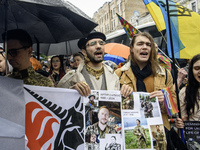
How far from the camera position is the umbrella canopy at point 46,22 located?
6.87 ft

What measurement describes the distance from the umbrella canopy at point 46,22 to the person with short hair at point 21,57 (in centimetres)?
26

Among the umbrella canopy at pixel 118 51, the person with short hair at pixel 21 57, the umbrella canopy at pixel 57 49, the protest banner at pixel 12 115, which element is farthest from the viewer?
the umbrella canopy at pixel 118 51

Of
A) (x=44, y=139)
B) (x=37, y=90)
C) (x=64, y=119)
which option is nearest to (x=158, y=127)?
(x=64, y=119)

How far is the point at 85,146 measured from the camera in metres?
1.78

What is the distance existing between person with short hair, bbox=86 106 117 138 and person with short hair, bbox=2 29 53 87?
2.30 ft

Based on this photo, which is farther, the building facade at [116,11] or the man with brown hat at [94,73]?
the building facade at [116,11]

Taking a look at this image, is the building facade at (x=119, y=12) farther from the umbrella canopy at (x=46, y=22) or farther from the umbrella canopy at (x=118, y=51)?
the umbrella canopy at (x=46, y=22)

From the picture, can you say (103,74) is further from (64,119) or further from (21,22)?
(21,22)

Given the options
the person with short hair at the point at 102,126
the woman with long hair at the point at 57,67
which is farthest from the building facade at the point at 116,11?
the person with short hair at the point at 102,126

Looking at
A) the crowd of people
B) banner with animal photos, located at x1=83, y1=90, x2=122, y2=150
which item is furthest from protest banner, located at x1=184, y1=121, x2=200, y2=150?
banner with animal photos, located at x1=83, y1=90, x2=122, y2=150

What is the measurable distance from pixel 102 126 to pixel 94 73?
0.70m

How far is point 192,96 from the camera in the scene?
241 centimetres

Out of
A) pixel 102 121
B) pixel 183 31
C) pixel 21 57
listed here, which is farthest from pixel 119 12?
pixel 102 121

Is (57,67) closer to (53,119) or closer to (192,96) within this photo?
(53,119)
